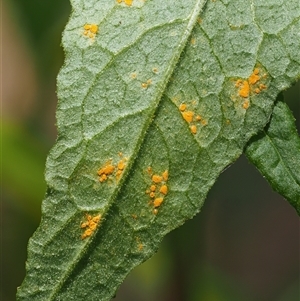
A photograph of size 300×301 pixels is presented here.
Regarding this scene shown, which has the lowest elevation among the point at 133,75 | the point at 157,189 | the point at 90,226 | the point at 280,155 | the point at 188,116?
the point at 90,226

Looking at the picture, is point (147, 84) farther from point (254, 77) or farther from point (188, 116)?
point (254, 77)

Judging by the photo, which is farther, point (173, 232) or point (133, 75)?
point (173, 232)

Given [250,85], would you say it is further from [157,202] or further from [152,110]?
[157,202]

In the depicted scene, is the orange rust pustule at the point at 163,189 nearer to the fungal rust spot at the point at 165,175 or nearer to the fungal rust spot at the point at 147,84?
the fungal rust spot at the point at 165,175

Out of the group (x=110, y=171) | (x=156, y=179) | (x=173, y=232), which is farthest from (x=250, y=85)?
(x=173, y=232)

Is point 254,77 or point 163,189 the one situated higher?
point 254,77

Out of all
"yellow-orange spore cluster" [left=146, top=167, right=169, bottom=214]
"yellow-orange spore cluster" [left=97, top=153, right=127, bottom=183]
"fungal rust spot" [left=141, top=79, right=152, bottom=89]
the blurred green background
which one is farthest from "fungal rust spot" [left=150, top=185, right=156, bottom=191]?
the blurred green background

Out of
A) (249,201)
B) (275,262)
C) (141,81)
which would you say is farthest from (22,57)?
(141,81)
